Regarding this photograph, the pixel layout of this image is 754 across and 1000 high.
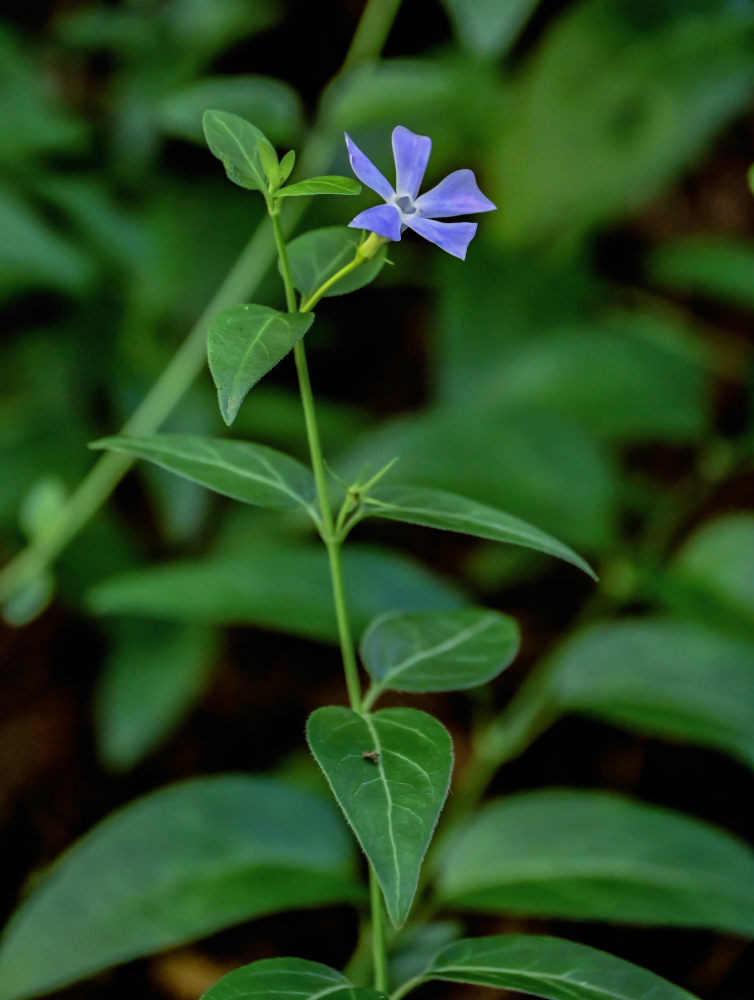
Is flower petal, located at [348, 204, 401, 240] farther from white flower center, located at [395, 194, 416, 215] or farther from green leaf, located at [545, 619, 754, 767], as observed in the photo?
green leaf, located at [545, 619, 754, 767]

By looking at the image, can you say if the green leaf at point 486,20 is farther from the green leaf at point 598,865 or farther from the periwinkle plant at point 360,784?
the green leaf at point 598,865

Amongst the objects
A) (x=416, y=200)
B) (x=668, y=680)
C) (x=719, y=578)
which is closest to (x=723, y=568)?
(x=719, y=578)

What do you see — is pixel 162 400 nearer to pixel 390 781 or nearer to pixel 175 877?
pixel 175 877

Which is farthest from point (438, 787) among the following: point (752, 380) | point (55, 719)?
point (752, 380)

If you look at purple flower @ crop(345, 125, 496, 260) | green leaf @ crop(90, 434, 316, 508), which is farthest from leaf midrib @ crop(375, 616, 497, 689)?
purple flower @ crop(345, 125, 496, 260)

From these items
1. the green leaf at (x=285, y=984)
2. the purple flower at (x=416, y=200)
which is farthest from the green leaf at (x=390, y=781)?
the purple flower at (x=416, y=200)

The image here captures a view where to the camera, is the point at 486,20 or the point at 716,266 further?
the point at 716,266
